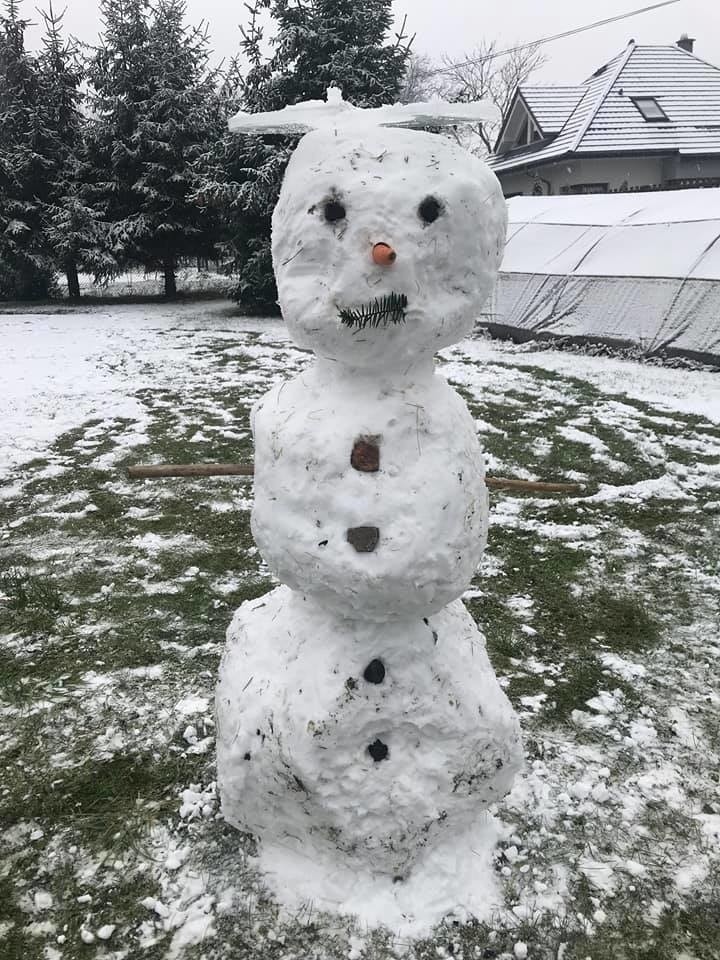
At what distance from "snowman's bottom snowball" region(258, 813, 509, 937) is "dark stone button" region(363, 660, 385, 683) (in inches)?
25.6

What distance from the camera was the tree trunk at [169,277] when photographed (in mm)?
17703

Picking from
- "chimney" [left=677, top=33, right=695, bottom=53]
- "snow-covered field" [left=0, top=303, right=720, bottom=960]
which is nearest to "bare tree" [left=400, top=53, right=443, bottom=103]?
"chimney" [left=677, top=33, right=695, bottom=53]

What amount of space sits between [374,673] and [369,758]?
26cm

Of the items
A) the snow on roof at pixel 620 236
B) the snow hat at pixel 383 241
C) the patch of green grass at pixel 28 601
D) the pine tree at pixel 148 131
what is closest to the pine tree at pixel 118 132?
the pine tree at pixel 148 131

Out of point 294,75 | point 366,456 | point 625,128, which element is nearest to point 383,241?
point 366,456

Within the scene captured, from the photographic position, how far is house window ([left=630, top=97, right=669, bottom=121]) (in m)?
17.6

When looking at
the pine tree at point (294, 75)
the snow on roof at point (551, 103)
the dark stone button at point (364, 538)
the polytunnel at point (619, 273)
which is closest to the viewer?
the dark stone button at point (364, 538)

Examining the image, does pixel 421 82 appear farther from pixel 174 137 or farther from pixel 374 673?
pixel 374 673

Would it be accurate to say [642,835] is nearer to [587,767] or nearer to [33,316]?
[587,767]

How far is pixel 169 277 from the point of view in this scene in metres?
18.5

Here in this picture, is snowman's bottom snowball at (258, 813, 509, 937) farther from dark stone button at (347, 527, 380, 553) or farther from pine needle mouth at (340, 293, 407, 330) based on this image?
pine needle mouth at (340, 293, 407, 330)

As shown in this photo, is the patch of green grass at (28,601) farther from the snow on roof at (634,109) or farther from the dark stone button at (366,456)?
the snow on roof at (634,109)

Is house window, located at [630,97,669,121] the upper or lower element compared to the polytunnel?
upper

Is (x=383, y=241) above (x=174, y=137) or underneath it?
underneath
